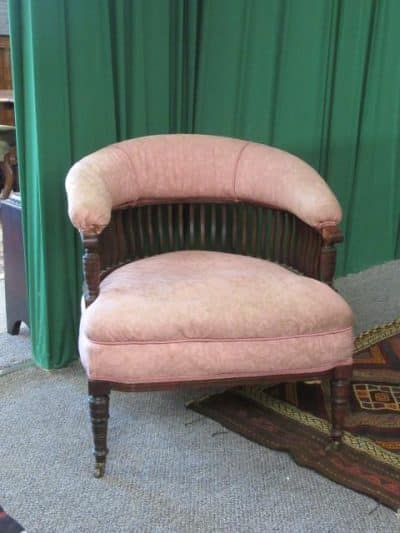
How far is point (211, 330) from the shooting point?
143 cm

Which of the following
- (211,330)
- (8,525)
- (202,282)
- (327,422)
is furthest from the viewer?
(327,422)

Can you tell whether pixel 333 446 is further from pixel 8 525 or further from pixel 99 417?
pixel 8 525

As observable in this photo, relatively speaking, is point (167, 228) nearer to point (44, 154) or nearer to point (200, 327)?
point (44, 154)

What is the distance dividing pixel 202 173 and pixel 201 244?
0.25 metres

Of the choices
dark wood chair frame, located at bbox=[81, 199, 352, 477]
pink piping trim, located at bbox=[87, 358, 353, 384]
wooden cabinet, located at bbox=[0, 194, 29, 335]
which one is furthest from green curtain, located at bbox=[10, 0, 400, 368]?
pink piping trim, located at bbox=[87, 358, 353, 384]

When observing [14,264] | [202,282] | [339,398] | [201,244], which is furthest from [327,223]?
[14,264]

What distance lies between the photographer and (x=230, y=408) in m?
1.82

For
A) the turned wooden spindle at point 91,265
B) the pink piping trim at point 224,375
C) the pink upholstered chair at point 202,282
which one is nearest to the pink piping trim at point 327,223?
the pink upholstered chair at point 202,282

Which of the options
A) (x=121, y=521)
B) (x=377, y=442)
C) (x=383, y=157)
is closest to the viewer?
(x=121, y=521)

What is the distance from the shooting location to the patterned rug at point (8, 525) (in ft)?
4.24

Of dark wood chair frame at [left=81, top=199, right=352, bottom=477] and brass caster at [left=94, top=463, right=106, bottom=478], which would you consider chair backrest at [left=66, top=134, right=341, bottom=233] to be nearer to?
dark wood chair frame at [left=81, top=199, right=352, bottom=477]

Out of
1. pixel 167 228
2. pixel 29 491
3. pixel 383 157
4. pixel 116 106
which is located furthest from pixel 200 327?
pixel 383 157

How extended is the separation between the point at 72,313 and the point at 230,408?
63 cm

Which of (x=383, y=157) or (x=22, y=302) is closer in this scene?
(x=22, y=302)
